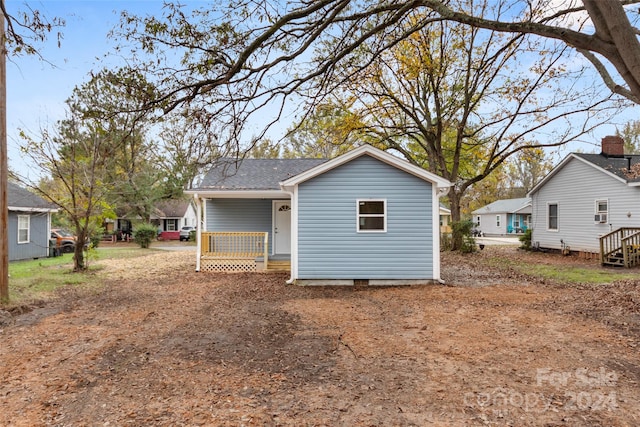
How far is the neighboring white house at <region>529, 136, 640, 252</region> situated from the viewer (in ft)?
45.6

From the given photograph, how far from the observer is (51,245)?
17719 millimetres

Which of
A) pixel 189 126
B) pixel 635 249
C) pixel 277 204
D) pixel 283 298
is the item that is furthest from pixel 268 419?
pixel 635 249

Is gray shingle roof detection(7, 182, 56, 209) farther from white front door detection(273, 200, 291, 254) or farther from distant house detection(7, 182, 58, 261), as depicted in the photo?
white front door detection(273, 200, 291, 254)

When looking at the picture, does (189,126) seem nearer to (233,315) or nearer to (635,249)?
(233,315)

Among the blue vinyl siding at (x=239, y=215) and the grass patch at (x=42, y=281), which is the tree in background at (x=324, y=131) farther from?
the grass patch at (x=42, y=281)

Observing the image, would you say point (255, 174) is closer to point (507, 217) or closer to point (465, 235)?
point (465, 235)

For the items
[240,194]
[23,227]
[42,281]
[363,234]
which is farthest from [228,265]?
[23,227]

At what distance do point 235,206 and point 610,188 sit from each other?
1444cm

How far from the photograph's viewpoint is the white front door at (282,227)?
42.2ft

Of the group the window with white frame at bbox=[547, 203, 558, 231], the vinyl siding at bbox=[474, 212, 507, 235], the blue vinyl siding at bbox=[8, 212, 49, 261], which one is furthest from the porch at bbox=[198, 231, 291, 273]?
the vinyl siding at bbox=[474, 212, 507, 235]

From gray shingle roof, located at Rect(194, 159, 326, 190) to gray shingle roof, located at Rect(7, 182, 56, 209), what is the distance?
9108mm

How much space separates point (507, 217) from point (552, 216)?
17678mm

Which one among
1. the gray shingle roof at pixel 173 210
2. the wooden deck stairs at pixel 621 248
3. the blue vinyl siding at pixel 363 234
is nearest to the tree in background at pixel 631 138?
the wooden deck stairs at pixel 621 248

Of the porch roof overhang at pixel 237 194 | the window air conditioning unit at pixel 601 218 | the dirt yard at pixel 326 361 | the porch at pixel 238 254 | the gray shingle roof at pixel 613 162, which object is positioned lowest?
the dirt yard at pixel 326 361
